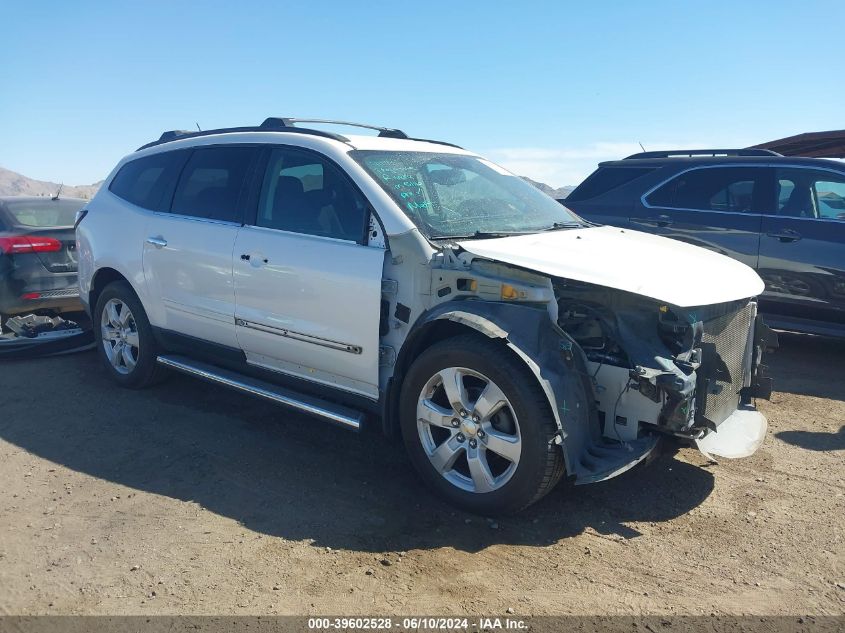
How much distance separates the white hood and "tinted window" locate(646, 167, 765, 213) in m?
2.86

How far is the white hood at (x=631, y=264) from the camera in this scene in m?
3.45

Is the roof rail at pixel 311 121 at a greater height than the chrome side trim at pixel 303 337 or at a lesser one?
greater

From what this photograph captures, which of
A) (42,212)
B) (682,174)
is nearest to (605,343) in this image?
(682,174)

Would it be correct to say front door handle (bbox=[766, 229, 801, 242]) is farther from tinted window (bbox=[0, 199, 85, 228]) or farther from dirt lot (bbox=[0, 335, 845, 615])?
tinted window (bbox=[0, 199, 85, 228])

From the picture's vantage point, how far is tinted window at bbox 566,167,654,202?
7.68 m

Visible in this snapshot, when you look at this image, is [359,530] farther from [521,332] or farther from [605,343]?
[605,343]

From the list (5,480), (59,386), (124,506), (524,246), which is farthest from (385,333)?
(59,386)

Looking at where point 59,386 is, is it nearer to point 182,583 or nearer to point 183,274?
point 183,274

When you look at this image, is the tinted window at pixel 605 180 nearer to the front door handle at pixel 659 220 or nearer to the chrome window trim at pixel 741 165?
the chrome window trim at pixel 741 165

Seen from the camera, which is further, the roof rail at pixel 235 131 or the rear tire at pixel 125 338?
the rear tire at pixel 125 338

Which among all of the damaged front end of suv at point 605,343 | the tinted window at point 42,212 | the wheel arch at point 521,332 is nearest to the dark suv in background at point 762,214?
the damaged front end of suv at point 605,343

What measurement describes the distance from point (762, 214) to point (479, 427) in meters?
4.63

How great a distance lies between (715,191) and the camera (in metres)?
7.11

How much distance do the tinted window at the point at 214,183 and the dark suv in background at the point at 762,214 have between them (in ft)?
14.0
